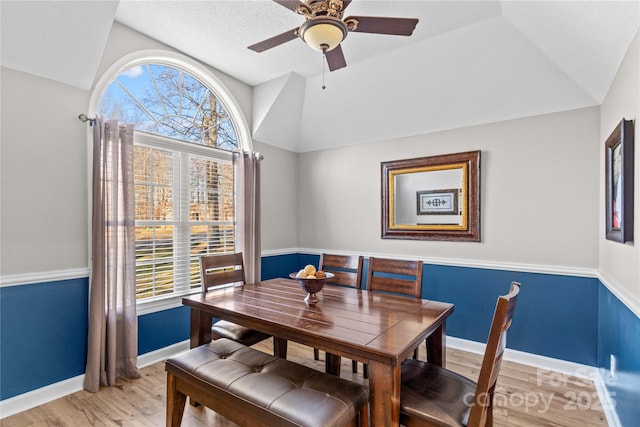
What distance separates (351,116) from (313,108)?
0.50m

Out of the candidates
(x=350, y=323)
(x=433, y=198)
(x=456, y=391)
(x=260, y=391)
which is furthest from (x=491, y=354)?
(x=433, y=198)

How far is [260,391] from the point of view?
1484 millimetres

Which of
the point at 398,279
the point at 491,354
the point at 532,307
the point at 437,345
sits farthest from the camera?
the point at 532,307

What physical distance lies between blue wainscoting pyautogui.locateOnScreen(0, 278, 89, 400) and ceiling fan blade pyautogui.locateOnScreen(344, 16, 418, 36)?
105 inches

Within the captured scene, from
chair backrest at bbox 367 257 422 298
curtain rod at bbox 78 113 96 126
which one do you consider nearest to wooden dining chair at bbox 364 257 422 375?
chair backrest at bbox 367 257 422 298

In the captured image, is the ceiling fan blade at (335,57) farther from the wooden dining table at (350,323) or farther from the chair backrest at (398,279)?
the wooden dining table at (350,323)

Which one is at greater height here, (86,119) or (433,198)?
(86,119)

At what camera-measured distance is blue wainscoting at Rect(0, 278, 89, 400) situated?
2119 millimetres

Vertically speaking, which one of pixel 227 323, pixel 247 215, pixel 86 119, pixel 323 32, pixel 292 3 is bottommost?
pixel 227 323

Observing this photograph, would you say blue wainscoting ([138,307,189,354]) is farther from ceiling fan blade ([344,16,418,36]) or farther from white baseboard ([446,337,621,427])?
ceiling fan blade ([344,16,418,36])

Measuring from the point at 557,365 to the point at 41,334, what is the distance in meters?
4.10

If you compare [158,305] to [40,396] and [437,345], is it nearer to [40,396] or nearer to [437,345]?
[40,396]

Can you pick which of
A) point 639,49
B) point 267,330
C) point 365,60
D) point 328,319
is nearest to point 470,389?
point 328,319

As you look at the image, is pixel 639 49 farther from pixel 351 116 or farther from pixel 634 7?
pixel 351 116
